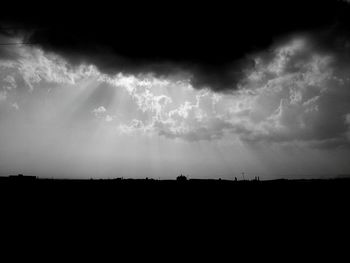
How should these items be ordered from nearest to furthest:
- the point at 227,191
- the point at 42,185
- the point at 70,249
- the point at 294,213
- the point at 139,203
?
the point at 70,249 < the point at 294,213 < the point at 139,203 < the point at 227,191 < the point at 42,185

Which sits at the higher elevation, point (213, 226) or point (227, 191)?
point (227, 191)

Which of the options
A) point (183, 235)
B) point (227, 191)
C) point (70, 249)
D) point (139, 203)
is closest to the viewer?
point (70, 249)

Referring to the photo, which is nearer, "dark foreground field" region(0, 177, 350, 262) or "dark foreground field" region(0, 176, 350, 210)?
"dark foreground field" region(0, 177, 350, 262)

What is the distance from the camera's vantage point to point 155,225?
13.0 metres

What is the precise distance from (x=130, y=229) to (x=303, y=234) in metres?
9.26

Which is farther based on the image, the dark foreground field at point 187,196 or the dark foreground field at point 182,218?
the dark foreground field at point 187,196

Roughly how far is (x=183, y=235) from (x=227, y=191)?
9019mm

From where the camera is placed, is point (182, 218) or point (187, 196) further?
point (187, 196)

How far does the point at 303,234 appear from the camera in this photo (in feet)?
40.3

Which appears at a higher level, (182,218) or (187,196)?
(187,196)

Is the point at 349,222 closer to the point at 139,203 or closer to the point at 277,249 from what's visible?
the point at 277,249

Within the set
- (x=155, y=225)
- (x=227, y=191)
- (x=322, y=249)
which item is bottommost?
(x=322, y=249)

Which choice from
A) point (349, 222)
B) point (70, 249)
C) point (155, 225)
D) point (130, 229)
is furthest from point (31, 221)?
point (349, 222)

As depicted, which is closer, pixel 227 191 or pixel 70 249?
pixel 70 249
